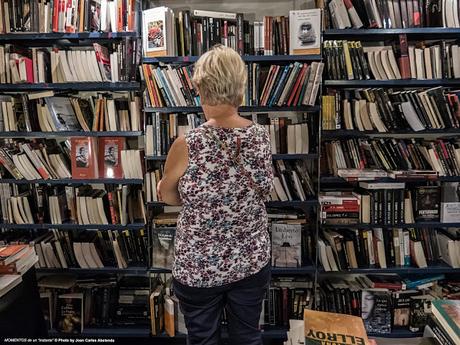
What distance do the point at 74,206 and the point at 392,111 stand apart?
2033 mm

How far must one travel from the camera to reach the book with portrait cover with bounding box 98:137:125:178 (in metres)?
2.44

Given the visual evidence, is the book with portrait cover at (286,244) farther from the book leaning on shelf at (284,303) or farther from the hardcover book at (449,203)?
the hardcover book at (449,203)

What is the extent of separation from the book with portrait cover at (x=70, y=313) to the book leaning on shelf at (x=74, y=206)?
484 millimetres

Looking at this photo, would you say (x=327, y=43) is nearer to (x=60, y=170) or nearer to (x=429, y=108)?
(x=429, y=108)

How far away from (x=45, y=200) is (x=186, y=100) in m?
1.10

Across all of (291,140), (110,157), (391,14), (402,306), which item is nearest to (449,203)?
(402,306)

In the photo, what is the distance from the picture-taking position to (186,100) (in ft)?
7.68

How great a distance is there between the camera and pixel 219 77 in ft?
4.14

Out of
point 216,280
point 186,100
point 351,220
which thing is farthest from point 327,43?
point 216,280

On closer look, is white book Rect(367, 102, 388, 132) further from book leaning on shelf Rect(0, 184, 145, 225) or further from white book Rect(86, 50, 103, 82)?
white book Rect(86, 50, 103, 82)

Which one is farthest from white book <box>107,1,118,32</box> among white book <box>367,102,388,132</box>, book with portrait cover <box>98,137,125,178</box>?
white book <box>367,102,388,132</box>

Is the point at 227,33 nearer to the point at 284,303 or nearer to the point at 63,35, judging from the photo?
the point at 63,35

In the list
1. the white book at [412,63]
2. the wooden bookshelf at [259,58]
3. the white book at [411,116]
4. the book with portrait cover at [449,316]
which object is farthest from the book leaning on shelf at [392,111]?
the book with portrait cover at [449,316]

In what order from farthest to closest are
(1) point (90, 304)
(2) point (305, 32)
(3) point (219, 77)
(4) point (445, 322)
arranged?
1. (1) point (90, 304)
2. (2) point (305, 32)
3. (3) point (219, 77)
4. (4) point (445, 322)
